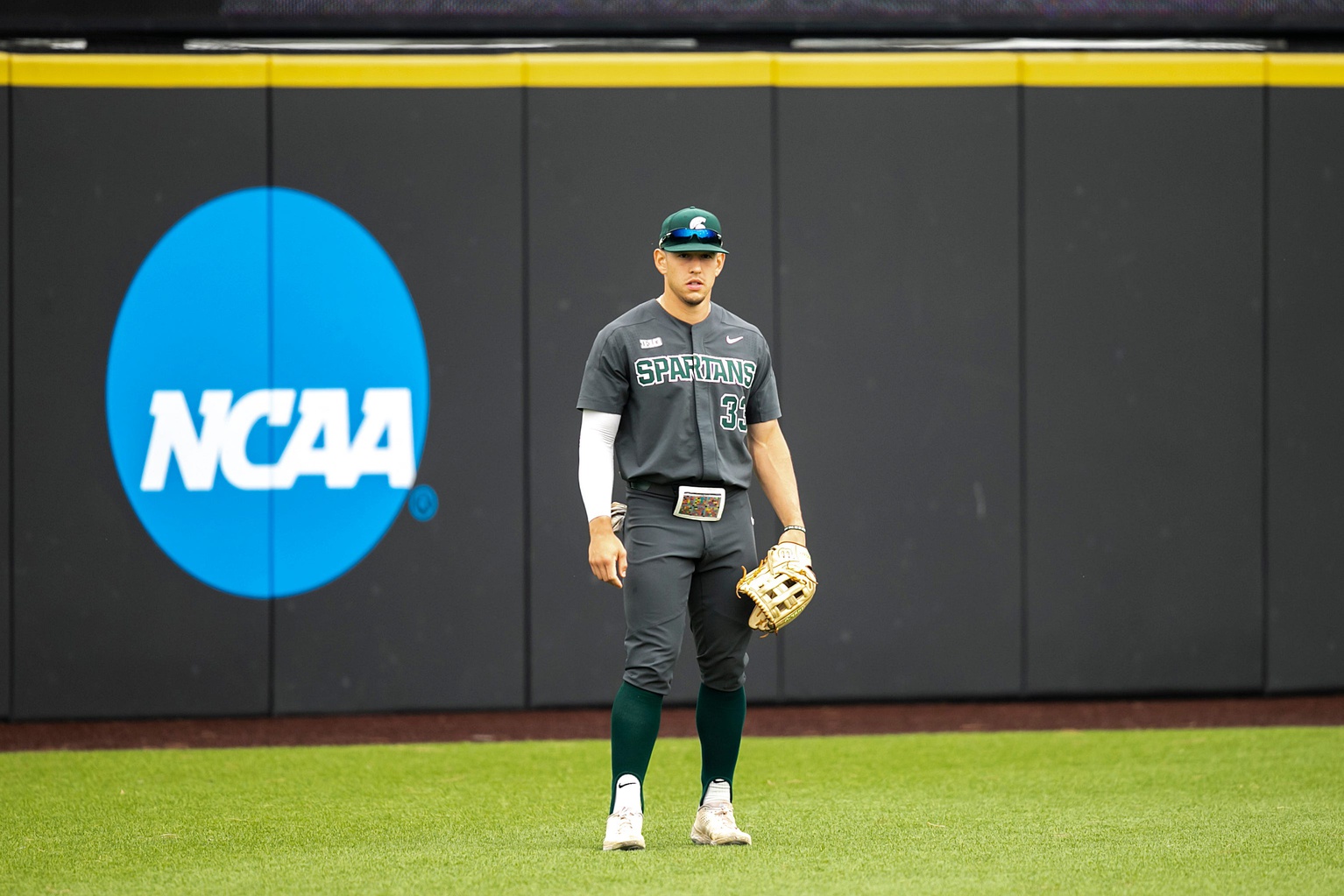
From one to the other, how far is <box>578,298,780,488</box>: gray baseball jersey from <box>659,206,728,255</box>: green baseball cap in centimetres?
21

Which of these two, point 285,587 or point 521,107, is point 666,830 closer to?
point 285,587

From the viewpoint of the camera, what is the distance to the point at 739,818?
441 cm

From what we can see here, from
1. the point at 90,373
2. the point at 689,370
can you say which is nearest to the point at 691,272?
the point at 689,370

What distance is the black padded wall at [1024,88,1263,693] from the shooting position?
6.95 metres

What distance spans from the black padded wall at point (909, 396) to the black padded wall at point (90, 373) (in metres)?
2.62

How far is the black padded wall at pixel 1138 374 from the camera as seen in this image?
6945 mm

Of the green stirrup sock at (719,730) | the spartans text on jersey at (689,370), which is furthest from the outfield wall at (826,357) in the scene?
the spartans text on jersey at (689,370)

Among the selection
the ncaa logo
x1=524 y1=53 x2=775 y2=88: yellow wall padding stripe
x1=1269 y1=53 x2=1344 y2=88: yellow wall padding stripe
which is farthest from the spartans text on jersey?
x1=1269 y1=53 x2=1344 y2=88: yellow wall padding stripe

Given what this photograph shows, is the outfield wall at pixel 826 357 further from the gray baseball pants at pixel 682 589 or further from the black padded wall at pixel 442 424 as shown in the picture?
the gray baseball pants at pixel 682 589

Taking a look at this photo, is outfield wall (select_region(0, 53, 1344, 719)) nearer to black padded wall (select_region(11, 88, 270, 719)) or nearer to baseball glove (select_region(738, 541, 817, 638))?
black padded wall (select_region(11, 88, 270, 719))

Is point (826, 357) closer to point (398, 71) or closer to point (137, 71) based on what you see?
point (398, 71)

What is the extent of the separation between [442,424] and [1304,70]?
4378mm

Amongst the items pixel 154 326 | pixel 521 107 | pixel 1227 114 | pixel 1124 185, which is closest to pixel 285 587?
pixel 154 326

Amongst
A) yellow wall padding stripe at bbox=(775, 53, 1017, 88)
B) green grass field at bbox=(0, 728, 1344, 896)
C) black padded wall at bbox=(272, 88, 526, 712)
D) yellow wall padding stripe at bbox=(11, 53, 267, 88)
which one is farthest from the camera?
yellow wall padding stripe at bbox=(775, 53, 1017, 88)
